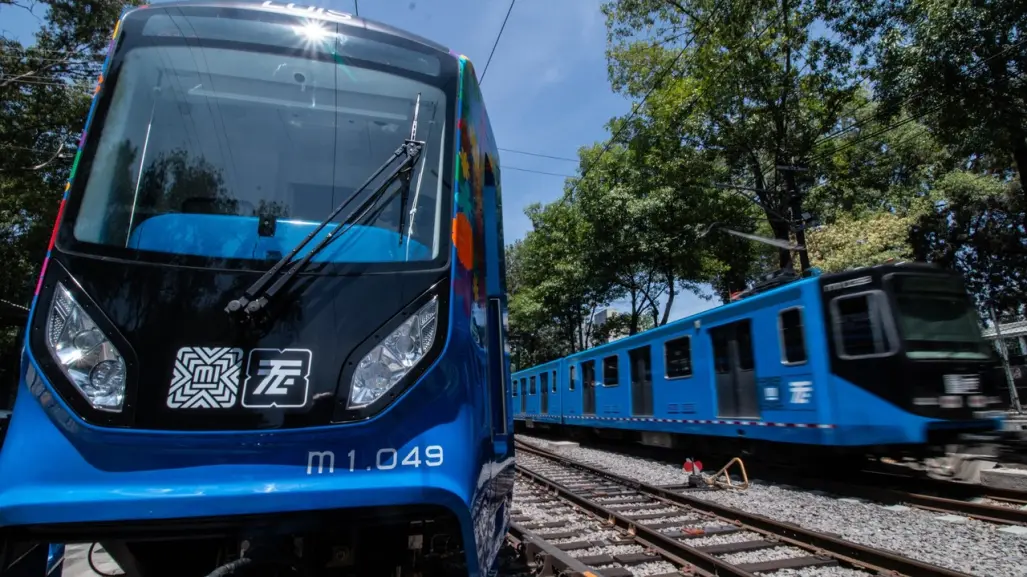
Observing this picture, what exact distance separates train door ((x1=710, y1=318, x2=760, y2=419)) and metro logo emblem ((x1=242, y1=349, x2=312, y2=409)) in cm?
849

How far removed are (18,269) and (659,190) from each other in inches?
715

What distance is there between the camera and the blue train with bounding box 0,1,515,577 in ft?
5.78

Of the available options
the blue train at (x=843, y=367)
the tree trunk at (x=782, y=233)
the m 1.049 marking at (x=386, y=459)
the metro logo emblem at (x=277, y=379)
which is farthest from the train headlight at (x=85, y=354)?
the tree trunk at (x=782, y=233)

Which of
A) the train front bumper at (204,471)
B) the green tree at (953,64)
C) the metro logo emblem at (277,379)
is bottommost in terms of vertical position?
the train front bumper at (204,471)

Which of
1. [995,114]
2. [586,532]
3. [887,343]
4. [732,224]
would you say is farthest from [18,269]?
[995,114]

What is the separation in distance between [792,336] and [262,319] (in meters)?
8.07

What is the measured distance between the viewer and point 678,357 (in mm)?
11281

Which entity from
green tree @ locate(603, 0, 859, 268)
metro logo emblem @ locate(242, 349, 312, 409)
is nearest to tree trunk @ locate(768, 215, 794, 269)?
green tree @ locate(603, 0, 859, 268)

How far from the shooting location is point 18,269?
49.6ft

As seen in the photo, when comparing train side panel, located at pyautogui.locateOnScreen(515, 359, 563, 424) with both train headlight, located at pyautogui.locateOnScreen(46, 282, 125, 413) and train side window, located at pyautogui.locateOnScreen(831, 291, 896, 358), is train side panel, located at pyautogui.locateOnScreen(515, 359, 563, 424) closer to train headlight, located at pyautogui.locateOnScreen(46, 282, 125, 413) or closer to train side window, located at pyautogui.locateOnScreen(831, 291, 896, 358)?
train side window, located at pyautogui.locateOnScreen(831, 291, 896, 358)

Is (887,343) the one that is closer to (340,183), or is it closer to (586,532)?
(586,532)

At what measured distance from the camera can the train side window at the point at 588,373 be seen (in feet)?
51.6

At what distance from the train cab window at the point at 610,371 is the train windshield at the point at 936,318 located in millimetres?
7455

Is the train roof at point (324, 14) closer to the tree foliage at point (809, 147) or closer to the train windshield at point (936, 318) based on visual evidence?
the train windshield at point (936, 318)
